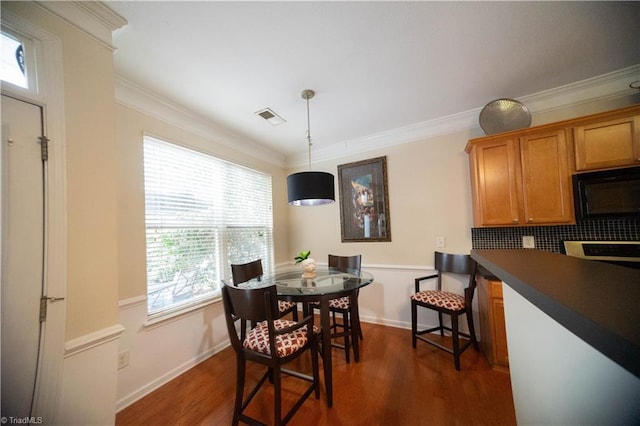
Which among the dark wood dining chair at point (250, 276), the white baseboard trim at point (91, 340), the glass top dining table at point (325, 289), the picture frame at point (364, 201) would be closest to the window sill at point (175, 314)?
the dark wood dining chair at point (250, 276)

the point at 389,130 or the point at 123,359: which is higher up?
the point at 389,130

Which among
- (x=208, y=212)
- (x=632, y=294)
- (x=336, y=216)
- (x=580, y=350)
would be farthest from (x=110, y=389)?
(x=336, y=216)

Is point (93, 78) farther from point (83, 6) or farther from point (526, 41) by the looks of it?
point (526, 41)

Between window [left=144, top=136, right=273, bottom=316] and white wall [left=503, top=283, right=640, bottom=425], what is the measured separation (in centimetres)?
246

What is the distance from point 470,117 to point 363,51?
1638 millimetres

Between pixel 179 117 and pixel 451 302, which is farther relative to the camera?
pixel 179 117

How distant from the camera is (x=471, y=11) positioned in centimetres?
135

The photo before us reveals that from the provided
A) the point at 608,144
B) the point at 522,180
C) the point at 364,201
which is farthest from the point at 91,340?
the point at 608,144

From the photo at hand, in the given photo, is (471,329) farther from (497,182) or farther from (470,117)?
(470,117)

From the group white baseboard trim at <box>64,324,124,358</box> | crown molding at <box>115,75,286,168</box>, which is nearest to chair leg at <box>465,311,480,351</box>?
white baseboard trim at <box>64,324,124,358</box>

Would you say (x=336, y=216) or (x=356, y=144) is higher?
(x=356, y=144)

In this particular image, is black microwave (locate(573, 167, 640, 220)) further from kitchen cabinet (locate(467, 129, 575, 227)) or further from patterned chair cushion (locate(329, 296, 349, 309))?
patterned chair cushion (locate(329, 296, 349, 309))

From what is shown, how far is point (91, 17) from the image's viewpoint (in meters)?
1.28

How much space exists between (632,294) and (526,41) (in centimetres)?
190
